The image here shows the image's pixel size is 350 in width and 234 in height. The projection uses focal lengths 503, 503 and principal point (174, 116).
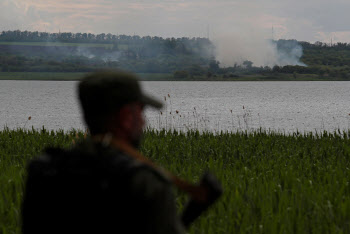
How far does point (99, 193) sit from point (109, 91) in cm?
53

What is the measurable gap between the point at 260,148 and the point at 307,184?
280 inches

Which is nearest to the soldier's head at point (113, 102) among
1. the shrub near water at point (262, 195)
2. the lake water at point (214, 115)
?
the shrub near water at point (262, 195)

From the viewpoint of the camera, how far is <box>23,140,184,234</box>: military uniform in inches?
94.6

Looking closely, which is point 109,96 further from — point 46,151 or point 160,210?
point 160,210

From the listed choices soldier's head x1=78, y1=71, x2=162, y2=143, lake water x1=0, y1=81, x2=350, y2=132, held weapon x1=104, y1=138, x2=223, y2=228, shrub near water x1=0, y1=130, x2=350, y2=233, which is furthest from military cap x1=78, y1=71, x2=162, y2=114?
lake water x1=0, y1=81, x2=350, y2=132

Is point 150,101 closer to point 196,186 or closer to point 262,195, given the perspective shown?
point 196,186

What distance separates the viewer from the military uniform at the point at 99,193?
240 centimetres

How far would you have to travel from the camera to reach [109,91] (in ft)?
8.61

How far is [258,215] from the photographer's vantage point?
7531 millimetres

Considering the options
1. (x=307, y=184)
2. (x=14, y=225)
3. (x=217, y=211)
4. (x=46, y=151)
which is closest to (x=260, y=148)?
(x=307, y=184)

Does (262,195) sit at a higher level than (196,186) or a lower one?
lower

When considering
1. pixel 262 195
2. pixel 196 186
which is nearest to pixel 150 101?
pixel 196 186

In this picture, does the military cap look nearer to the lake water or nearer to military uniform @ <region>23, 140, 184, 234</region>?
military uniform @ <region>23, 140, 184, 234</region>

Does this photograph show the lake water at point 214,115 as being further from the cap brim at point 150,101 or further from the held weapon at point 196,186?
the held weapon at point 196,186
